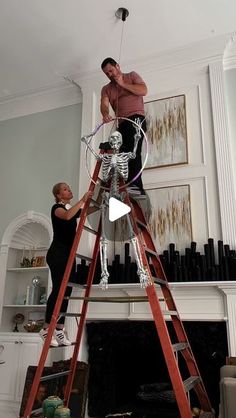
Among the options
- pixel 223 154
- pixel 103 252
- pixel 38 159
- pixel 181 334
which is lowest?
pixel 181 334

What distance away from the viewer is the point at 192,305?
3.42 metres

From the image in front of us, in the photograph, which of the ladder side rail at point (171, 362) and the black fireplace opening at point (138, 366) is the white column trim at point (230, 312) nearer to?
the black fireplace opening at point (138, 366)

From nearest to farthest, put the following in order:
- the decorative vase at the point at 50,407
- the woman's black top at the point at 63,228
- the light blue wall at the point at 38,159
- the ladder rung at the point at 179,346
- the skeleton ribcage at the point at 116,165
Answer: the decorative vase at the point at 50,407 < the ladder rung at the point at 179,346 < the skeleton ribcage at the point at 116,165 < the woman's black top at the point at 63,228 < the light blue wall at the point at 38,159

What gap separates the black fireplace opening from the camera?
3.32 meters

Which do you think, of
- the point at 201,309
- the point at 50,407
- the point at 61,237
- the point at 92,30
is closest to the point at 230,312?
the point at 201,309

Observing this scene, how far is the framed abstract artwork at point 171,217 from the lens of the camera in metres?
3.74

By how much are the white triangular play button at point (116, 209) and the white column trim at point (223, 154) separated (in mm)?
1596

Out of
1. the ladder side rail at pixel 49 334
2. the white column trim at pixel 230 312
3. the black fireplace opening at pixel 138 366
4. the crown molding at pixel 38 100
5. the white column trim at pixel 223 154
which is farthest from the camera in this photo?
the crown molding at pixel 38 100

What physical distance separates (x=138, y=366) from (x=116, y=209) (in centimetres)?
225

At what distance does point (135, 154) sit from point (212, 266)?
4.57 feet

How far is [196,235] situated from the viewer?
12.1 ft

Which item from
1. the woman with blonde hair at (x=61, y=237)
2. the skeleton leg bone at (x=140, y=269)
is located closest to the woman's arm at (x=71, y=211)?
the woman with blonde hair at (x=61, y=237)

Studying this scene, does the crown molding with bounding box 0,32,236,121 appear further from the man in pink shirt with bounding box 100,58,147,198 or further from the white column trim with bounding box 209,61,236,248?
the man in pink shirt with bounding box 100,58,147,198

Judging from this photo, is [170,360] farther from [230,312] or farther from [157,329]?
[230,312]
